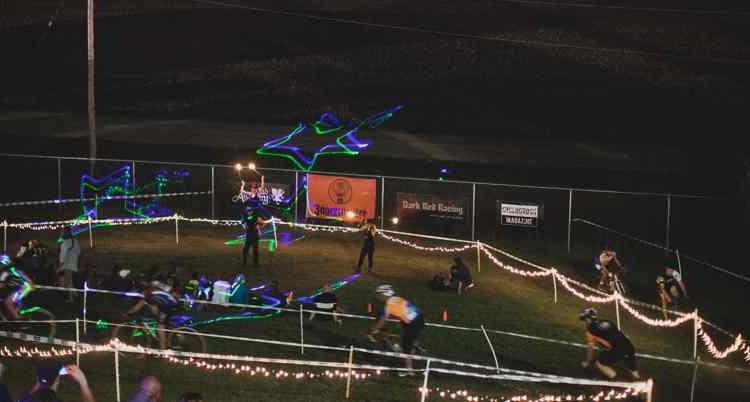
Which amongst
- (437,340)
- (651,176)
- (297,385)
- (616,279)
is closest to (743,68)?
(651,176)

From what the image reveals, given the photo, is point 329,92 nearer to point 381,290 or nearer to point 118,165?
point 118,165

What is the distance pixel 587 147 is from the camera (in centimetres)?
3806

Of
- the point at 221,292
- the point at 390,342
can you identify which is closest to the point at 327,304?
the point at 221,292

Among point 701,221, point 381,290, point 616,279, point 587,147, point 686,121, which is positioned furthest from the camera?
point 686,121

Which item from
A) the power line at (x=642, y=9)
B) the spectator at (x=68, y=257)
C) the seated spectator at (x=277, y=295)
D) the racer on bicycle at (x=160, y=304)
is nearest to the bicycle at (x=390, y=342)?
the seated spectator at (x=277, y=295)

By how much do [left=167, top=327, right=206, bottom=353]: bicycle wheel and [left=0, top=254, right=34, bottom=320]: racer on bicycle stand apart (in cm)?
283

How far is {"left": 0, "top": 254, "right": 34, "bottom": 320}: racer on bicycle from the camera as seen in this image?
14.5 m

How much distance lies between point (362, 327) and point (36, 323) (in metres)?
6.11

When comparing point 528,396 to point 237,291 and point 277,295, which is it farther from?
point 237,291

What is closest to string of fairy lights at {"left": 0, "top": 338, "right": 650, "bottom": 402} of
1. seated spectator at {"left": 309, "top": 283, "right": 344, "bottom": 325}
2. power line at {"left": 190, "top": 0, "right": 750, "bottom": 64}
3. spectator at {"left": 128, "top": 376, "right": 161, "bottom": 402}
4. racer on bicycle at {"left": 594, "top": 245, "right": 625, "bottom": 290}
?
seated spectator at {"left": 309, "top": 283, "right": 344, "bottom": 325}

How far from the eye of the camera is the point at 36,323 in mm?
15719

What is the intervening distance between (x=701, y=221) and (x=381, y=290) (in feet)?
54.7

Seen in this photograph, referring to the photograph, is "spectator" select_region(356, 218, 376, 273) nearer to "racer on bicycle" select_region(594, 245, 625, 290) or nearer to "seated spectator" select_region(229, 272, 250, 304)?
"seated spectator" select_region(229, 272, 250, 304)

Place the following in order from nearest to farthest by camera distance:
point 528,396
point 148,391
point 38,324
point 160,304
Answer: point 148,391, point 528,396, point 160,304, point 38,324
